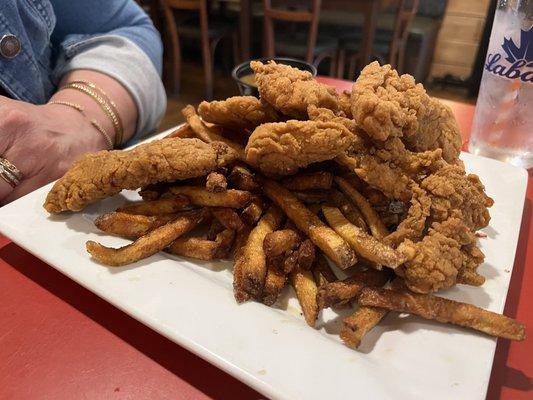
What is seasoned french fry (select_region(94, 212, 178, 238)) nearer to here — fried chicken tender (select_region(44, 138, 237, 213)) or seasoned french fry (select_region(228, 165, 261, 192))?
fried chicken tender (select_region(44, 138, 237, 213))

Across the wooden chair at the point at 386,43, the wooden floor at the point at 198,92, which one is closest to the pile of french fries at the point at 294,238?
the wooden floor at the point at 198,92

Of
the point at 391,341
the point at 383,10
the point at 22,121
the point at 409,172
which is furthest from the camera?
the point at 383,10

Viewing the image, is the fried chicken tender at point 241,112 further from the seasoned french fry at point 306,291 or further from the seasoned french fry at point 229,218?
the seasoned french fry at point 306,291

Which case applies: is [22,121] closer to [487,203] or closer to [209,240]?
[209,240]

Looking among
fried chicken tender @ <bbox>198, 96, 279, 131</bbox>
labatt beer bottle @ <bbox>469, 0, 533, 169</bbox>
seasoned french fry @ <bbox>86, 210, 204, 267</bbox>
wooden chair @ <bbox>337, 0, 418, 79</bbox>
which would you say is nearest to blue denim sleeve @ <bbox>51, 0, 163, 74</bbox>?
fried chicken tender @ <bbox>198, 96, 279, 131</bbox>

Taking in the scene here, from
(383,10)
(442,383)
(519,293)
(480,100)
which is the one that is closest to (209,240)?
(442,383)
